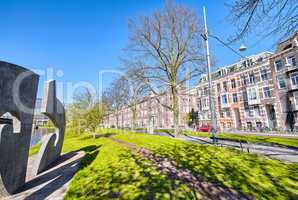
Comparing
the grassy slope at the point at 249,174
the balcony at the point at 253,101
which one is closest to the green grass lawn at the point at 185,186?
the grassy slope at the point at 249,174

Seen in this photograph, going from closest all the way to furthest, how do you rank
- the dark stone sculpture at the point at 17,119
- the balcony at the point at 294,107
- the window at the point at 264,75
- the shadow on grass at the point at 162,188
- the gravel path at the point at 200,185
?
the gravel path at the point at 200,185
the shadow on grass at the point at 162,188
the dark stone sculpture at the point at 17,119
the balcony at the point at 294,107
the window at the point at 264,75

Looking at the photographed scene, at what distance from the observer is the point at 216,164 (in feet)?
22.7

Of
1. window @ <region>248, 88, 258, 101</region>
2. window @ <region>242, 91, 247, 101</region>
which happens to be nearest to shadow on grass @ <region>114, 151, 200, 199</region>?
window @ <region>248, 88, 258, 101</region>

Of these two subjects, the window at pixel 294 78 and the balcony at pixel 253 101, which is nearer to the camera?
the window at pixel 294 78

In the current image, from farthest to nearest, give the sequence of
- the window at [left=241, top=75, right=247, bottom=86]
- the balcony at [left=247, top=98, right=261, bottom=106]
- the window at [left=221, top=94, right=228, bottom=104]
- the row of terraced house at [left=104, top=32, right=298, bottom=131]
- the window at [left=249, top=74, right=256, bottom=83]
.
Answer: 1. the window at [left=221, top=94, right=228, bottom=104]
2. the window at [left=241, top=75, right=247, bottom=86]
3. the window at [left=249, top=74, right=256, bottom=83]
4. the balcony at [left=247, top=98, right=261, bottom=106]
5. the row of terraced house at [left=104, top=32, right=298, bottom=131]

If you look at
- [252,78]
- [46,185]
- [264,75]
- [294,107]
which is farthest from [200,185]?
[252,78]

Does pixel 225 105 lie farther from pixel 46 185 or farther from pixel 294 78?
pixel 46 185

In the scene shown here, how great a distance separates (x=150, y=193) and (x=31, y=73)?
6.59 metres

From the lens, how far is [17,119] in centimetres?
607

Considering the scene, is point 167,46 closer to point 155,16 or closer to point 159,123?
point 155,16

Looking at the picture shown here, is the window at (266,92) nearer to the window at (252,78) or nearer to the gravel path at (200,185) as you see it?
the window at (252,78)

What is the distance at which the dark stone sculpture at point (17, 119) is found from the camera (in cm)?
523

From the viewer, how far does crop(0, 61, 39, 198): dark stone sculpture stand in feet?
17.1

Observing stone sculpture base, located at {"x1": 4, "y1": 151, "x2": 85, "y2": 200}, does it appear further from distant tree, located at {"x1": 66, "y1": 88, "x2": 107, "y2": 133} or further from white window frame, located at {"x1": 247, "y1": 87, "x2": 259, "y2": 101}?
white window frame, located at {"x1": 247, "y1": 87, "x2": 259, "y2": 101}
